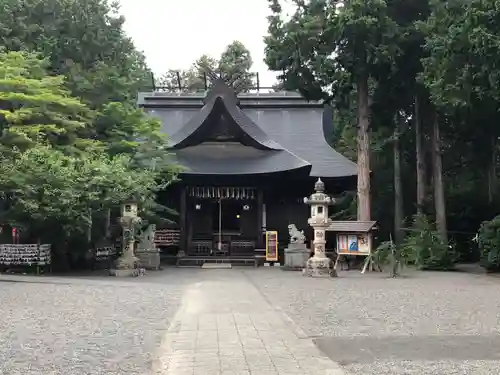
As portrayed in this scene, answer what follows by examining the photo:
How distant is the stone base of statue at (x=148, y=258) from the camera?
1844 cm

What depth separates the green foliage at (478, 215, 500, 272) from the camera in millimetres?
16453

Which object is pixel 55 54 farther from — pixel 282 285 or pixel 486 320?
pixel 486 320

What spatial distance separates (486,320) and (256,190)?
1474cm

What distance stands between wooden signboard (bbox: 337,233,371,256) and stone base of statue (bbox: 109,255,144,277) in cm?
642

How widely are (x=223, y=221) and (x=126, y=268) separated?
797cm

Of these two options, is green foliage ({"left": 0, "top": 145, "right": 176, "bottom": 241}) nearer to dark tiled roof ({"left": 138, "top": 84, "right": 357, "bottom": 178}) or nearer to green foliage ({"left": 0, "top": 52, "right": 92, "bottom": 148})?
green foliage ({"left": 0, "top": 52, "right": 92, "bottom": 148})

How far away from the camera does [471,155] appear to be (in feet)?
79.4

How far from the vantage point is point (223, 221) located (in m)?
23.3

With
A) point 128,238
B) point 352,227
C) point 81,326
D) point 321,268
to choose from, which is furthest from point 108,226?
point 81,326

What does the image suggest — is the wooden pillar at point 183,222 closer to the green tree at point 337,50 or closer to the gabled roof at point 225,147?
the gabled roof at point 225,147

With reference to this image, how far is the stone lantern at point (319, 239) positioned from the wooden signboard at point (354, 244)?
1.29 m

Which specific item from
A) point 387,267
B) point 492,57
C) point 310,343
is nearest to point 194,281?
point 387,267

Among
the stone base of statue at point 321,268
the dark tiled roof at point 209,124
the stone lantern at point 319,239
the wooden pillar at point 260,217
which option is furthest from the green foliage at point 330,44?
the stone base of statue at point 321,268

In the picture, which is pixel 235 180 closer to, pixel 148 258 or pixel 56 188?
pixel 148 258
